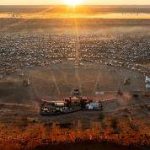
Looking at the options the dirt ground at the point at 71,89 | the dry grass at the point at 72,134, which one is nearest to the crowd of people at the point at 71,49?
the dirt ground at the point at 71,89

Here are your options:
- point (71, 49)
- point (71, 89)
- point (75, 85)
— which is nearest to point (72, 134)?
point (71, 89)

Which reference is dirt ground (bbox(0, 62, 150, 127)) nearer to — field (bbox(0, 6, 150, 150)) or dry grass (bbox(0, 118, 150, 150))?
field (bbox(0, 6, 150, 150))

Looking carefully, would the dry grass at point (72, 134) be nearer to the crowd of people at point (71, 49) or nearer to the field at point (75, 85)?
the field at point (75, 85)

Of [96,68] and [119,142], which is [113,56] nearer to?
[96,68]

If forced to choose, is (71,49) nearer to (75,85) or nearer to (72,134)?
(75,85)

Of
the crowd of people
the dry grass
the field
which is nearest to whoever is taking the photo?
the dry grass

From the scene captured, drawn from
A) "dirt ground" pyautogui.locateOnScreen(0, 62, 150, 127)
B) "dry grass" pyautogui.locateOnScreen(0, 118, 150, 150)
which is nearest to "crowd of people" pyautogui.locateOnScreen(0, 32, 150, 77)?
"dirt ground" pyautogui.locateOnScreen(0, 62, 150, 127)

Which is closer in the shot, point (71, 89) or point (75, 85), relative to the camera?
point (71, 89)

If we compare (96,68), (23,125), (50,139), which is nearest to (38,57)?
(96,68)

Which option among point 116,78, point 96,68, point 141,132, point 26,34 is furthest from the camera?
point 26,34
